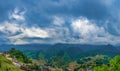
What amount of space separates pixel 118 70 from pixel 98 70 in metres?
6.31

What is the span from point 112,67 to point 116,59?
3035 millimetres

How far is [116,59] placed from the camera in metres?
105

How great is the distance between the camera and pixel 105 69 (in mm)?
103688

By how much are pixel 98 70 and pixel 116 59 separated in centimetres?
696

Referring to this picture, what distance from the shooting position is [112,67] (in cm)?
10412

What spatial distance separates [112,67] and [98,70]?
4.58m

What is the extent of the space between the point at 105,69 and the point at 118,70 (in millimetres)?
4321

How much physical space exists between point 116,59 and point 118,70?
487cm

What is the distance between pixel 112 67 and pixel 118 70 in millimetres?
3110

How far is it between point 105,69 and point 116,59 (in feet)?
16.5

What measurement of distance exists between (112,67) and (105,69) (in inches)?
93.9

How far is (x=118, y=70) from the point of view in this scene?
101 meters

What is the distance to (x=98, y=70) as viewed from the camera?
103688mm
